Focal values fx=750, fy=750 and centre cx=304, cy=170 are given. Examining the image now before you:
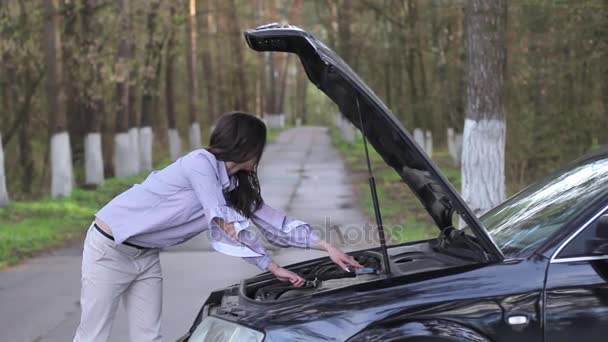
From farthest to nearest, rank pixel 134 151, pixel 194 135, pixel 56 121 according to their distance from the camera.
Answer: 1. pixel 194 135
2. pixel 134 151
3. pixel 56 121

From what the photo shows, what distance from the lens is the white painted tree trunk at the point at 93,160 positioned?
17953 millimetres

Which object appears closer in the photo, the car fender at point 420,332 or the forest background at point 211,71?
the car fender at point 420,332

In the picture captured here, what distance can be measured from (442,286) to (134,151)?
19027mm

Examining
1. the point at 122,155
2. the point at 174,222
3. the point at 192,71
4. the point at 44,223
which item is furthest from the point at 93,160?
the point at 174,222

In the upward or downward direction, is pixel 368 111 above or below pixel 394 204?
above

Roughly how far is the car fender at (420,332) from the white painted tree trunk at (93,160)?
15.8m

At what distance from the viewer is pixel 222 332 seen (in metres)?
3.20

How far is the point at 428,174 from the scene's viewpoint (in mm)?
3334

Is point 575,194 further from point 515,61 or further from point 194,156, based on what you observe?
point 515,61

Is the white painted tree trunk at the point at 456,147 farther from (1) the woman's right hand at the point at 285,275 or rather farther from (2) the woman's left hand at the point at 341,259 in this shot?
(1) the woman's right hand at the point at 285,275

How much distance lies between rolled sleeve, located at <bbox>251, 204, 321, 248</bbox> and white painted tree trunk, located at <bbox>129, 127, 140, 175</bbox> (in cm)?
1719

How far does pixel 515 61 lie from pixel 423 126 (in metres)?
7.91

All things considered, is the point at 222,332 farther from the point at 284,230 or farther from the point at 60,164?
the point at 60,164

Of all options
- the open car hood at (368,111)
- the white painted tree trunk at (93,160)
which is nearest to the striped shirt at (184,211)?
the open car hood at (368,111)
